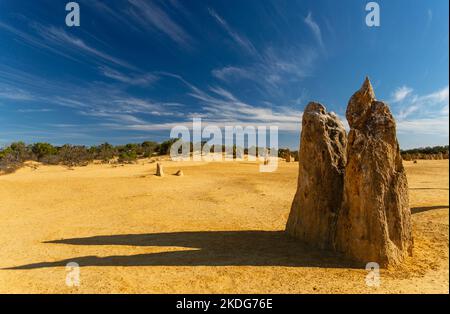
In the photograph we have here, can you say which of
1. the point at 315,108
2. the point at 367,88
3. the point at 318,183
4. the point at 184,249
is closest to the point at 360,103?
the point at 367,88

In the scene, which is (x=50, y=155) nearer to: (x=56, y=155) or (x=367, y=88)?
(x=56, y=155)

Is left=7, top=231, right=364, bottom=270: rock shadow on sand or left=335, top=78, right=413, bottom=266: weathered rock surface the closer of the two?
left=335, top=78, right=413, bottom=266: weathered rock surface

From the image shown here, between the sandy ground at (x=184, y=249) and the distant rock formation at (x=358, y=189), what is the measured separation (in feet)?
1.39

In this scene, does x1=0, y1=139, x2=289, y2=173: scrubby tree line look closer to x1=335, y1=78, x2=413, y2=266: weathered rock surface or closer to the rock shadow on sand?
the rock shadow on sand

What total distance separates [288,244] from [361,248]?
6.15ft

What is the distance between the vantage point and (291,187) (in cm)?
1806

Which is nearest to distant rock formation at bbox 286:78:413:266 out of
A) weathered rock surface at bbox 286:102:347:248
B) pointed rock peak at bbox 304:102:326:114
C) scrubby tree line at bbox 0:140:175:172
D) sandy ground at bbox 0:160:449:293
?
weathered rock surface at bbox 286:102:347:248

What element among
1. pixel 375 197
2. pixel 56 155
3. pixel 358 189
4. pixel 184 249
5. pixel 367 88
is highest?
pixel 367 88

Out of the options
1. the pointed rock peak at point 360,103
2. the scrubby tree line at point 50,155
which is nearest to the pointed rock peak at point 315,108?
the pointed rock peak at point 360,103

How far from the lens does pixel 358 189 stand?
599cm

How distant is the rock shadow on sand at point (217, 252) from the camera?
624cm

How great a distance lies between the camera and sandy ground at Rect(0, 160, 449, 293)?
5.23 meters

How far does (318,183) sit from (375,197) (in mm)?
1583

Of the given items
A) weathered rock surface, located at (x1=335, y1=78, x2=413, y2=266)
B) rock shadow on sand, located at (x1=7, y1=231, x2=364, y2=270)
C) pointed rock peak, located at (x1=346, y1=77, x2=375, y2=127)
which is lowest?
rock shadow on sand, located at (x1=7, y1=231, x2=364, y2=270)
